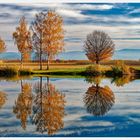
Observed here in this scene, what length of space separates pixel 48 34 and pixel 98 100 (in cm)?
746

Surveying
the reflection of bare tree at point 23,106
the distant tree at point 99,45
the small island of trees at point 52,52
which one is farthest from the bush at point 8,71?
the reflection of bare tree at point 23,106

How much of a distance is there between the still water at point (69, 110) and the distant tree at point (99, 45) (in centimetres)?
203

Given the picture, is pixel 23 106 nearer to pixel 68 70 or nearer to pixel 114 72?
pixel 68 70

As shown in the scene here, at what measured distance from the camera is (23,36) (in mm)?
18312

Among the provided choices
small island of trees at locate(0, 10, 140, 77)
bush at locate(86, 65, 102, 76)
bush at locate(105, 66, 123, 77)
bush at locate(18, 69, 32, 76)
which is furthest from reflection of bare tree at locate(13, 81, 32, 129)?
bush at locate(105, 66, 123, 77)

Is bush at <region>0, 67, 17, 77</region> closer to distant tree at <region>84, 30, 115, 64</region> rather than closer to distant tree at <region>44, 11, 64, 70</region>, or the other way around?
distant tree at <region>44, 11, 64, 70</region>

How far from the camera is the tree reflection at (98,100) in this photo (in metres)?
10.5

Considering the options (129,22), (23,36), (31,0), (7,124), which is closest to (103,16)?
(129,22)

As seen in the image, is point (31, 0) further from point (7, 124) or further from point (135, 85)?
point (7, 124)

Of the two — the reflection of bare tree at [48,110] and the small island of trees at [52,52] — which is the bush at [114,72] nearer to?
the small island of trees at [52,52]

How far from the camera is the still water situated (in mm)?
8586

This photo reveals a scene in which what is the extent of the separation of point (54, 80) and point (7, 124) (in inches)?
308

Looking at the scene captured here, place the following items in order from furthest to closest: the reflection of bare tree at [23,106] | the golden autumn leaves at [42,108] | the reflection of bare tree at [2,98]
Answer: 1. the reflection of bare tree at [2,98]
2. the reflection of bare tree at [23,106]
3. the golden autumn leaves at [42,108]

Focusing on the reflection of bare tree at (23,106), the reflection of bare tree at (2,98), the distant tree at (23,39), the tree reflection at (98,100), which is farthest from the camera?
the distant tree at (23,39)
